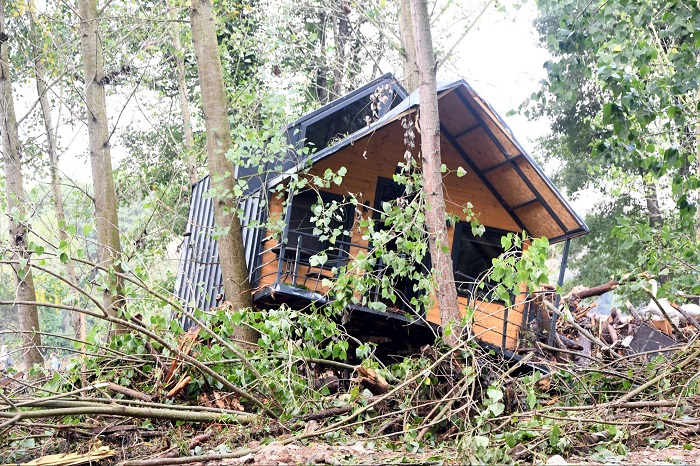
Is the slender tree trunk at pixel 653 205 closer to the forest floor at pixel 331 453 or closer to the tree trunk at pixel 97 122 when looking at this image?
the tree trunk at pixel 97 122

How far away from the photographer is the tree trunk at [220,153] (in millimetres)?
10453

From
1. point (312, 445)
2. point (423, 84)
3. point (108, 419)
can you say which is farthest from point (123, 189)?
point (312, 445)

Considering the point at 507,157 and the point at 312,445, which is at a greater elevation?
the point at 507,157

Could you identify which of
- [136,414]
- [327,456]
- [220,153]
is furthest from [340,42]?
[327,456]

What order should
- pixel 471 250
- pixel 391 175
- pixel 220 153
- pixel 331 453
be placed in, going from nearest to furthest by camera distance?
pixel 331 453 → pixel 220 153 → pixel 391 175 → pixel 471 250

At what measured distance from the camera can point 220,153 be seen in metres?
10.7

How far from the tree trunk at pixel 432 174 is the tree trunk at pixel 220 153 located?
3097mm

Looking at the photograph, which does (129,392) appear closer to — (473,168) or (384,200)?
(384,200)

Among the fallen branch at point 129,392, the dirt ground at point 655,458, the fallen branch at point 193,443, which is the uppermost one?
the fallen branch at point 129,392

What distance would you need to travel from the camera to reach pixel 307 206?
42.0 feet

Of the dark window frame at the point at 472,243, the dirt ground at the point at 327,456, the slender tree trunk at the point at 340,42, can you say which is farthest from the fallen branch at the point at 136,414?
the slender tree trunk at the point at 340,42

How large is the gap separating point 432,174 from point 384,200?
436cm

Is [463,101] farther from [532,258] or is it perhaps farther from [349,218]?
[532,258]

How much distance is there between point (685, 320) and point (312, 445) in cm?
1062
